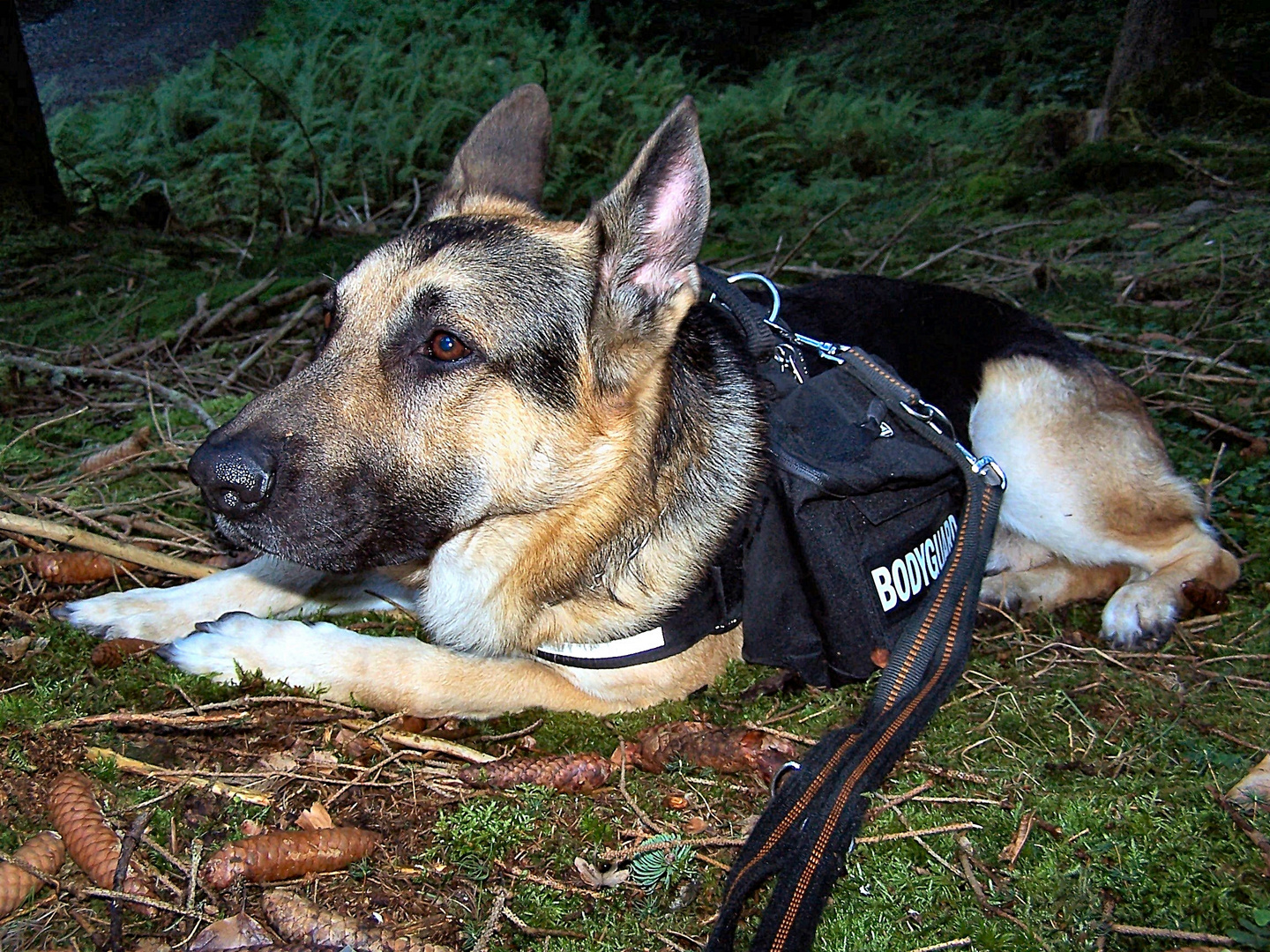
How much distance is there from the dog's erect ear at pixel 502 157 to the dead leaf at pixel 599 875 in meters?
2.84

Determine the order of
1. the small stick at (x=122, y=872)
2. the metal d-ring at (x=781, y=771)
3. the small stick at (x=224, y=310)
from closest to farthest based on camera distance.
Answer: the small stick at (x=122, y=872) → the metal d-ring at (x=781, y=771) → the small stick at (x=224, y=310)

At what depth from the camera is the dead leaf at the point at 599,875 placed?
263cm

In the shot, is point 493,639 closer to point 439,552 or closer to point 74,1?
point 439,552

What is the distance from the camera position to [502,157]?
415 centimetres

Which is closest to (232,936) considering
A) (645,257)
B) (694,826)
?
(694,826)

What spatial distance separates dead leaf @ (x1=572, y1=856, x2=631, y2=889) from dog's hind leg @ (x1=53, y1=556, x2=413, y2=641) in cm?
142

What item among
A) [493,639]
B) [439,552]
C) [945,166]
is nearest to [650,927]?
[493,639]

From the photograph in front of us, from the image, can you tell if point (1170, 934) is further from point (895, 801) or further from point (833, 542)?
point (833, 542)

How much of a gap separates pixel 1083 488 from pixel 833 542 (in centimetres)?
175

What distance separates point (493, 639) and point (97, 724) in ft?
4.38

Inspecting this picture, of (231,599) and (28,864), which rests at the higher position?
(28,864)

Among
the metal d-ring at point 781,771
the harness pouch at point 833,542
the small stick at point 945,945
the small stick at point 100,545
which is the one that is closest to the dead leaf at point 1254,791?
the small stick at point 945,945

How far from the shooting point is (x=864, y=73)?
1467 cm

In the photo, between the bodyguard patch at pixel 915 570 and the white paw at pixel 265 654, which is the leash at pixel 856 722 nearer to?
the bodyguard patch at pixel 915 570
